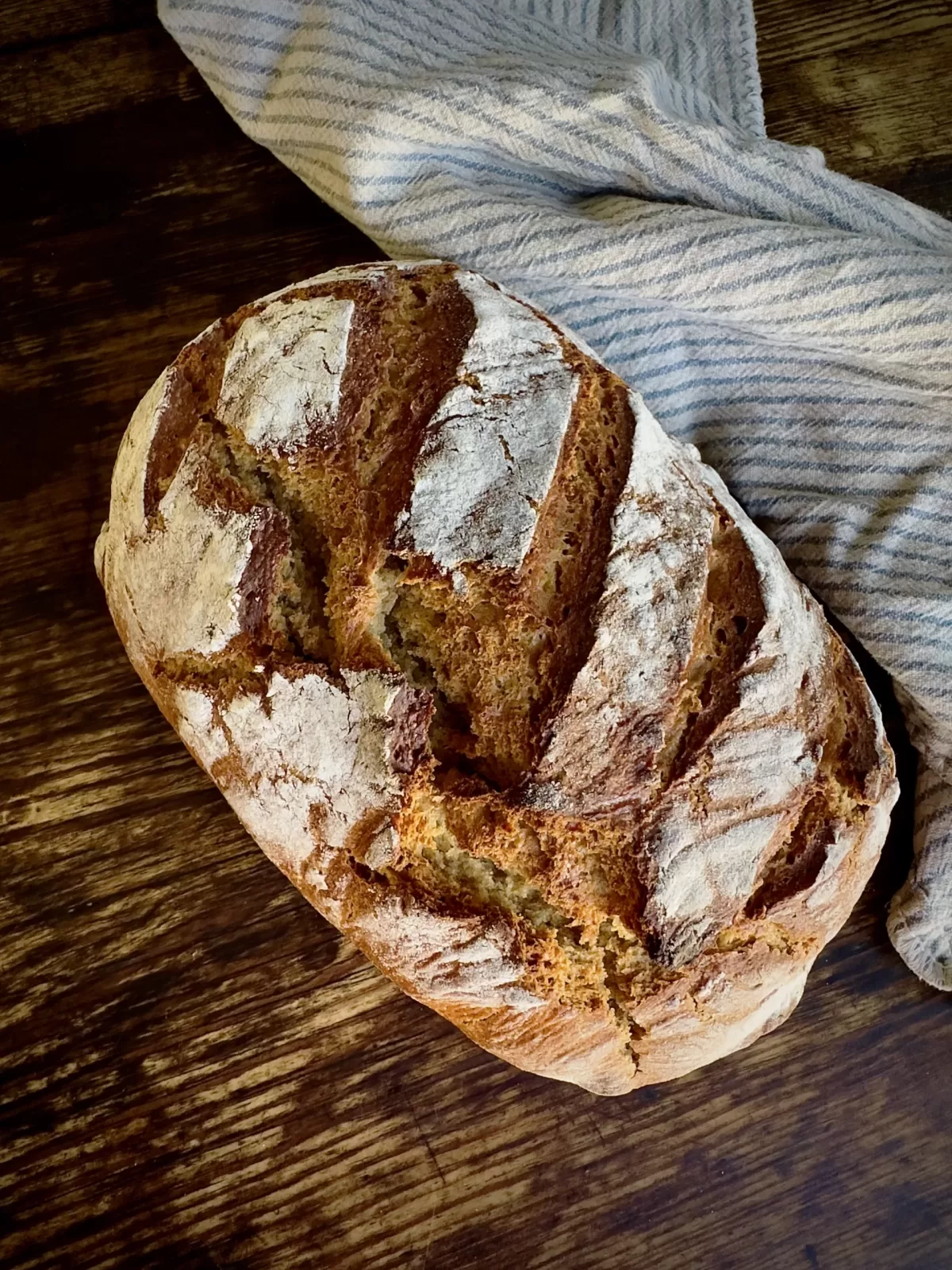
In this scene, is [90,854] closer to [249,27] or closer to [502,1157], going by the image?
[502,1157]

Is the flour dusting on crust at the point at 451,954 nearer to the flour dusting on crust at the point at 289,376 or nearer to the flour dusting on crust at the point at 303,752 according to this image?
the flour dusting on crust at the point at 303,752

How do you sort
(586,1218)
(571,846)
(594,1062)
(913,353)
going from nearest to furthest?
(571,846), (594,1062), (913,353), (586,1218)

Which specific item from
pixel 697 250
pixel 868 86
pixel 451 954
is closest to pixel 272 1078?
pixel 451 954

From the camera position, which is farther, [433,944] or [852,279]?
[852,279]

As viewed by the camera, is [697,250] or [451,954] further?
[697,250]

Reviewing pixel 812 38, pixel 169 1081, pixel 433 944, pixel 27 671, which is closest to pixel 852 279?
pixel 812 38

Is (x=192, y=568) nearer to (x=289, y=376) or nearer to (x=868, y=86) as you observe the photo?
(x=289, y=376)
